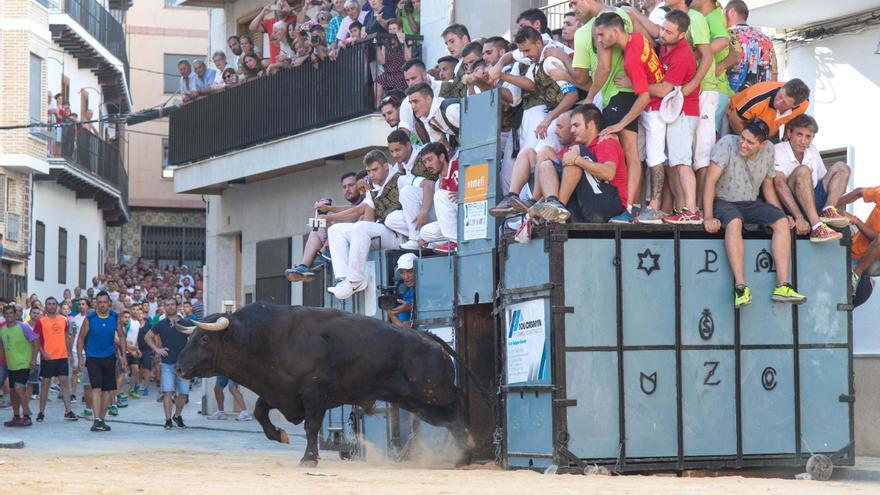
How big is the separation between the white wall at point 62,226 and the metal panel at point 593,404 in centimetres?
3120

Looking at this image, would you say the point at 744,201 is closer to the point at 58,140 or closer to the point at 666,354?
the point at 666,354

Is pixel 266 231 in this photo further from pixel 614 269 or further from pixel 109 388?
pixel 614 269

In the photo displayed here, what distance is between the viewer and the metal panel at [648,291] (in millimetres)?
13133

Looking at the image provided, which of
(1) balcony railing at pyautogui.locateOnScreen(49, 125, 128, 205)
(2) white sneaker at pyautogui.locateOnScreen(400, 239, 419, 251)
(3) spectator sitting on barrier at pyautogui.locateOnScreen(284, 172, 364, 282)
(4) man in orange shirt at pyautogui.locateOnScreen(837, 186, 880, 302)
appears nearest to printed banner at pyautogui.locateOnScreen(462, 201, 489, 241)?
(2) white sneaker at pyautogui.locateOnScreen(400, 239, 419, 251)

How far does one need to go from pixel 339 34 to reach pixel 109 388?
622 cm

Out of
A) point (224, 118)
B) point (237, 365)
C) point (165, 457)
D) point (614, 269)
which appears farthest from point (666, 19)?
point (224, 118)

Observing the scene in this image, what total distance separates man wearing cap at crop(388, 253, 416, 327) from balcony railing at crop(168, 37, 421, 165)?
740 cm

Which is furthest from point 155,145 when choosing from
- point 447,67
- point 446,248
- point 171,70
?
point 446,248

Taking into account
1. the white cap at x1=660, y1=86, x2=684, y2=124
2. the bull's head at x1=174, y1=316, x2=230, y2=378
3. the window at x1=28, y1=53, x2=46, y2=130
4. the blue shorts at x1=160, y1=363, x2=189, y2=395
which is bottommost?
the blue shorts at x1=160, y1=363, x2=189, y2=395

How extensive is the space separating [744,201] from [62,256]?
117 ft

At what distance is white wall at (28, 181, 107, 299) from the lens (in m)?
43.7

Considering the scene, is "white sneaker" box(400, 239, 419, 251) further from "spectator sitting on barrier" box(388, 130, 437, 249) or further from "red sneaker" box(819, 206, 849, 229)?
"red sneaker" box(819, 206, 849, 229)

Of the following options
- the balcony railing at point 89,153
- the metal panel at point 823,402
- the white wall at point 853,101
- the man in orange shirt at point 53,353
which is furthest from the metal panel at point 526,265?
the balcony railing at point 89,153

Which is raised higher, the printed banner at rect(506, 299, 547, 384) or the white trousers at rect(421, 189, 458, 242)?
the white trousers at rect(421, 189, 458, 242)
